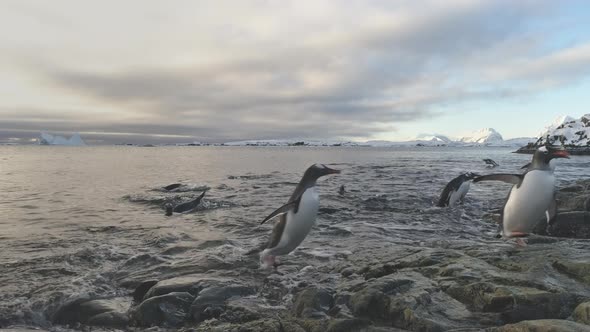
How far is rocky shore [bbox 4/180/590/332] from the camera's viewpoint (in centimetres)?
514

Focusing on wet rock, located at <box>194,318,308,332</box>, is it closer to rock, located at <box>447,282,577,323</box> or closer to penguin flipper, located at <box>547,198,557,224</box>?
rock, located at <box>447,282,577,323</box>

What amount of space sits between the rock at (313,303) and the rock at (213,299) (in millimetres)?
1115

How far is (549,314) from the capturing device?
5.21 meters

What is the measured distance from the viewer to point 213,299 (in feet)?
21.3

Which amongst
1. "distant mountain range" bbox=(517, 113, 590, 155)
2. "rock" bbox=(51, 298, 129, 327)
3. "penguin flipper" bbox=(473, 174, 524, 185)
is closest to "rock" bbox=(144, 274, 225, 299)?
"rock" bbox=(51, 298, 129, 327)

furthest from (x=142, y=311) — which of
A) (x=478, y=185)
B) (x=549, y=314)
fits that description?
(x=478, y=185)

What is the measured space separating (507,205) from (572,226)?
8.44 ft

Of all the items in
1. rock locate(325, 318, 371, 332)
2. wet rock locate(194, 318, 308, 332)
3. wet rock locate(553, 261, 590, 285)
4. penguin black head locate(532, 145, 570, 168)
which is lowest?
wet rock locate(194, 318, 308, 332)

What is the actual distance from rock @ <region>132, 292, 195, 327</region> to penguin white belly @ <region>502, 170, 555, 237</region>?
7.07 m

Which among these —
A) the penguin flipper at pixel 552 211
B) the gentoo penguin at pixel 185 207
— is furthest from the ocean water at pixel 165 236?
the penguin flipper at pixel 552 211

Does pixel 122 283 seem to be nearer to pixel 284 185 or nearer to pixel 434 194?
pixel 434 194

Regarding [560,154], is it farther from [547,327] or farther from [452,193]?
[452,193]

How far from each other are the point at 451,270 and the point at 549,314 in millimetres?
1691

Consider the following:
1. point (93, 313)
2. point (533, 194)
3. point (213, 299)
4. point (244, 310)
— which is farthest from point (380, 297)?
point (533, 194)
